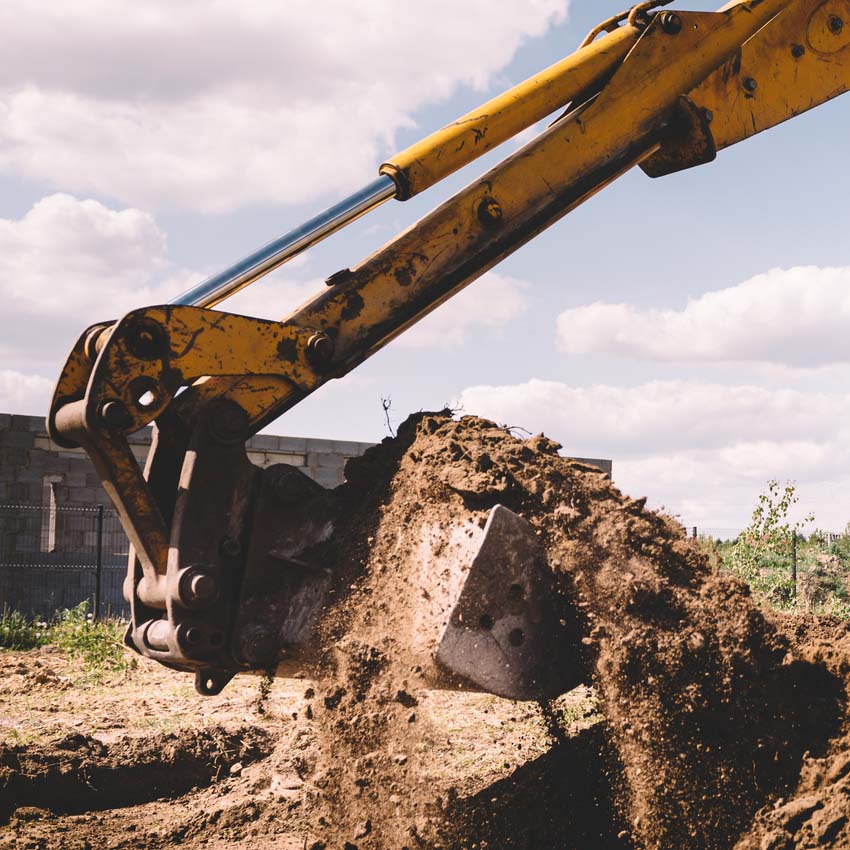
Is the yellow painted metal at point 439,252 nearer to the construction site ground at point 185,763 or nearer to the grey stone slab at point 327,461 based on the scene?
the construction site ground at point 185,763

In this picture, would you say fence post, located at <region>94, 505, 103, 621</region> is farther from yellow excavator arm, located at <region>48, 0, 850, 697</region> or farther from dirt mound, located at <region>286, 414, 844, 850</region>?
dirt mound, located at <region>286, 414, 844, 850</region>

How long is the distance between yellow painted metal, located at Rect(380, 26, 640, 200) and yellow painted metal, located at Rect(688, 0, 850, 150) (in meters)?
0.46

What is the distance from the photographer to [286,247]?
3855mm

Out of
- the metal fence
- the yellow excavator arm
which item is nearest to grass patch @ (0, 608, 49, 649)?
the metal fence

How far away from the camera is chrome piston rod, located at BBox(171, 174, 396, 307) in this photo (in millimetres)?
3844

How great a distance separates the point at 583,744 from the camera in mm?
4848

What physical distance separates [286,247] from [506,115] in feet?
3.34

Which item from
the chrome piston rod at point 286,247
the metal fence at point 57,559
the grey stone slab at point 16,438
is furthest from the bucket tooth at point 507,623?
the grey stone slab at point 16,438

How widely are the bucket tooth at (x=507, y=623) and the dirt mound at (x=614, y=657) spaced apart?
9 cm

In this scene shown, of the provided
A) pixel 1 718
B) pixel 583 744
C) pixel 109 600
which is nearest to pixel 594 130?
pixel 583 744

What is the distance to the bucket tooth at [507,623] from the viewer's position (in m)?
3.35

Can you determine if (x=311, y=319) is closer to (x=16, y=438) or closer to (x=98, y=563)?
(x=98, y=563)

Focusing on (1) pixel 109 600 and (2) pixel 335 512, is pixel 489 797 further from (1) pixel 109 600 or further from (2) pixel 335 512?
(1) pixel 109 600

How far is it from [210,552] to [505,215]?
5.70 ft
